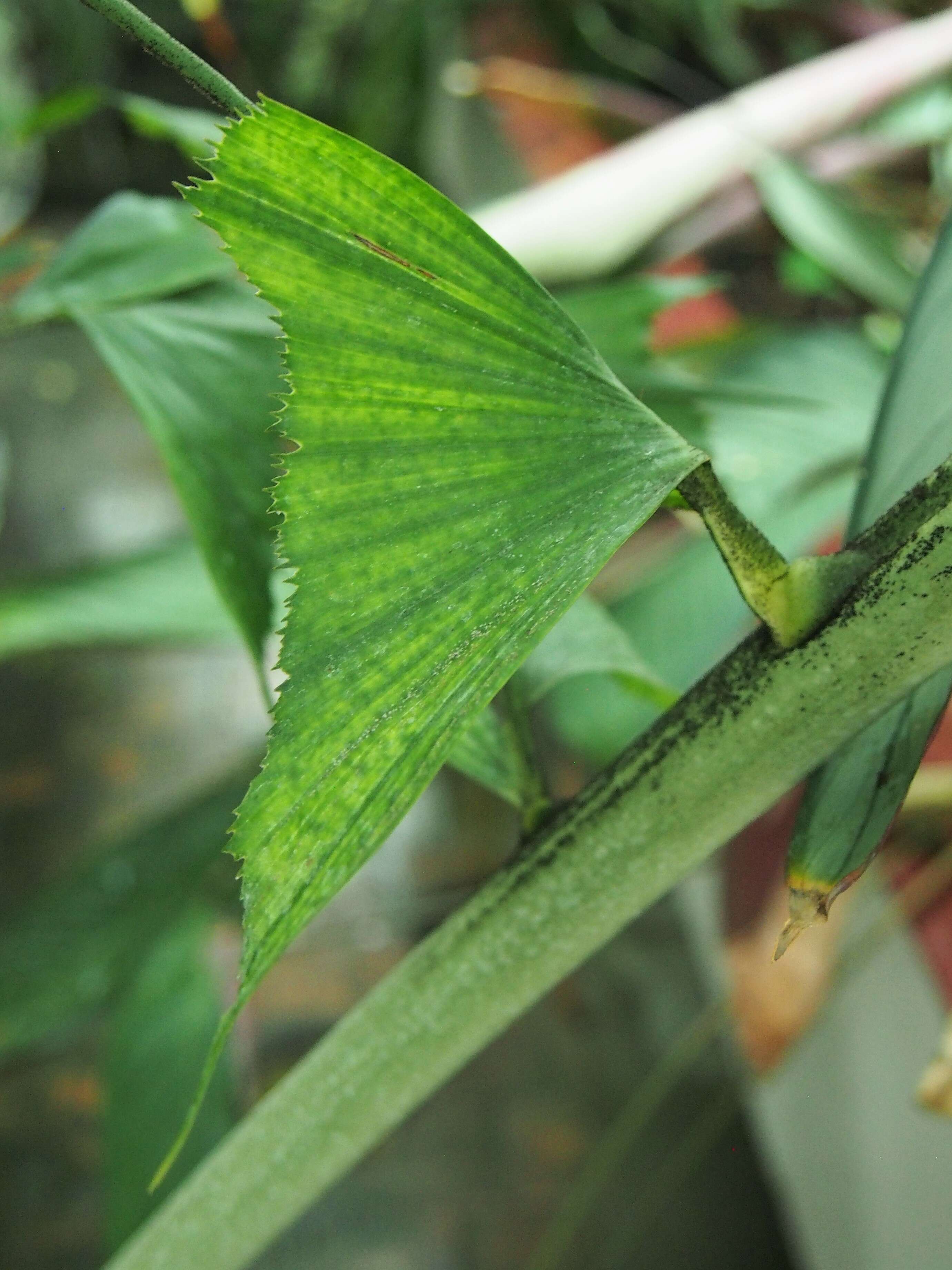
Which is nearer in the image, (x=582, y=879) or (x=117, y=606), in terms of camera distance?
(x=582, y=879)

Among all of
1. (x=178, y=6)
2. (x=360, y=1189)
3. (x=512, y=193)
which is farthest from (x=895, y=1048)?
(x=178, y=6)


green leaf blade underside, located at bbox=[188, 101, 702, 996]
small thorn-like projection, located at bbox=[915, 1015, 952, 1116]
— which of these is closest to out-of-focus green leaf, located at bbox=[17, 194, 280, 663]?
green leaf blade underside, located at bbox=[188, 101, 702, 996]

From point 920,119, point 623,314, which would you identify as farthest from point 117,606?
point 920,119

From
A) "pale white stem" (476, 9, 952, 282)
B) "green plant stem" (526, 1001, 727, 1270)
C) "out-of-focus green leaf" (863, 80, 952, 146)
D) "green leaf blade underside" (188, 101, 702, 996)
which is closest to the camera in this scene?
"green leaf blade underside" (188, 101, 702, 996)

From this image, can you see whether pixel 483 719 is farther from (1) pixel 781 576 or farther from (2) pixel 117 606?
(2) pixel 117 606

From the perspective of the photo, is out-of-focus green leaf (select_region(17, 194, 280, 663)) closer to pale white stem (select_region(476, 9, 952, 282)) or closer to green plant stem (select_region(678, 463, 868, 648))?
green plant stem (select_region(678, 463, 868, 648))

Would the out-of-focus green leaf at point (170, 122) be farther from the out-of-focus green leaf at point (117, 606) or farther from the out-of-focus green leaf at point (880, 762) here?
the out-of-focus green leaf at point (880, 762)
